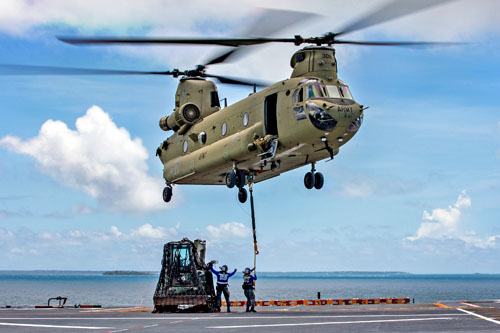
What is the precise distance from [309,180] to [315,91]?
15.3ft

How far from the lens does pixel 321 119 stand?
893 inches

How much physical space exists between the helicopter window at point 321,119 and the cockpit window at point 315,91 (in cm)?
55

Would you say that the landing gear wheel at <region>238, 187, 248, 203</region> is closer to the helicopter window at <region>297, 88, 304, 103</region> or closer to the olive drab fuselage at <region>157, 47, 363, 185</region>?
the olive drab fuselage at <region>157, 47, 363, 185</region>

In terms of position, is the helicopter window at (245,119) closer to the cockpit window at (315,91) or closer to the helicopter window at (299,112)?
the helicopter window at (299,112)

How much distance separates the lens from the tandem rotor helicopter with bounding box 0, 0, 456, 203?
912 inches

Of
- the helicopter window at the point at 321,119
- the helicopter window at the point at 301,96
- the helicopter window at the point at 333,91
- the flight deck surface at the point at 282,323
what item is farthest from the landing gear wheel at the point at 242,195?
the flight deck surface at the point at 282,323

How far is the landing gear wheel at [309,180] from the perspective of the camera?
26.4 metres

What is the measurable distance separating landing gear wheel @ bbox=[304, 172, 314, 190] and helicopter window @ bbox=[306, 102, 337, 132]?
3.99 m

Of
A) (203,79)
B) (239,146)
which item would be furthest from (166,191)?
→ (239,146)

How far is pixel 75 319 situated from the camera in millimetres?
20328

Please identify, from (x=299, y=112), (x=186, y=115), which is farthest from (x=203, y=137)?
(x=299, y=112)

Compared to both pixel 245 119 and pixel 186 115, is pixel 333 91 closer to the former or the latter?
pixel 245 119

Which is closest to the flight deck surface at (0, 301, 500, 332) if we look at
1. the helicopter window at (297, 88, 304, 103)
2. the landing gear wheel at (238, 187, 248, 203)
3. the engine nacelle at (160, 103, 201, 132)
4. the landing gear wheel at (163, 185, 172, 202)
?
→ the helicopter window at (297, 88, 304, 103)

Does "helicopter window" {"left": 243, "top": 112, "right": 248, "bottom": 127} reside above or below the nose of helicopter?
above
